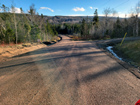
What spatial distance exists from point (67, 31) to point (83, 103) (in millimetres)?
112488

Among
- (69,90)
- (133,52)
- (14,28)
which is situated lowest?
(69,90)

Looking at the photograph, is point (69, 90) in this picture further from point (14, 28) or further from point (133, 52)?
point (14, 28)

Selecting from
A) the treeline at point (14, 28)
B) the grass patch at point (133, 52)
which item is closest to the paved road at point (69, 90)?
the grass patch at point (133, 52)

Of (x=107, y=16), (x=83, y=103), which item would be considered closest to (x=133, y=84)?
(x=83, y=103)

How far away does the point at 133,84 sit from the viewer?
3801 mm

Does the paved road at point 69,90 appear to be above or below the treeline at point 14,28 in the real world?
below

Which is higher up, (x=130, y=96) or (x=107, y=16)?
(x=107, y=16)

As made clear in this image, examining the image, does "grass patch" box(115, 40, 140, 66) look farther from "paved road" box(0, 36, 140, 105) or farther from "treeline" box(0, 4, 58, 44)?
"treeline" box(0, 4, 58, 44)

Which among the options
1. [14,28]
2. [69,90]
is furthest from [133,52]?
[14,28]

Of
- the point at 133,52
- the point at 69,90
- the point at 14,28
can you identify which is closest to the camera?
the point at 69,90

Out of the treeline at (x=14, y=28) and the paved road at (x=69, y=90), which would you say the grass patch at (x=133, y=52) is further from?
the treeline at (x=14, y=28)

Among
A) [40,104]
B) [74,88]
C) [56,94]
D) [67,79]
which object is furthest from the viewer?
[67,79]

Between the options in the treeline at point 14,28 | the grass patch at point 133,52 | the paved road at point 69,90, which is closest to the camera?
the paved road at point 69,90

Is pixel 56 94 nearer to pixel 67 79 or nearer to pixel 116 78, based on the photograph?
pixel 67 79
